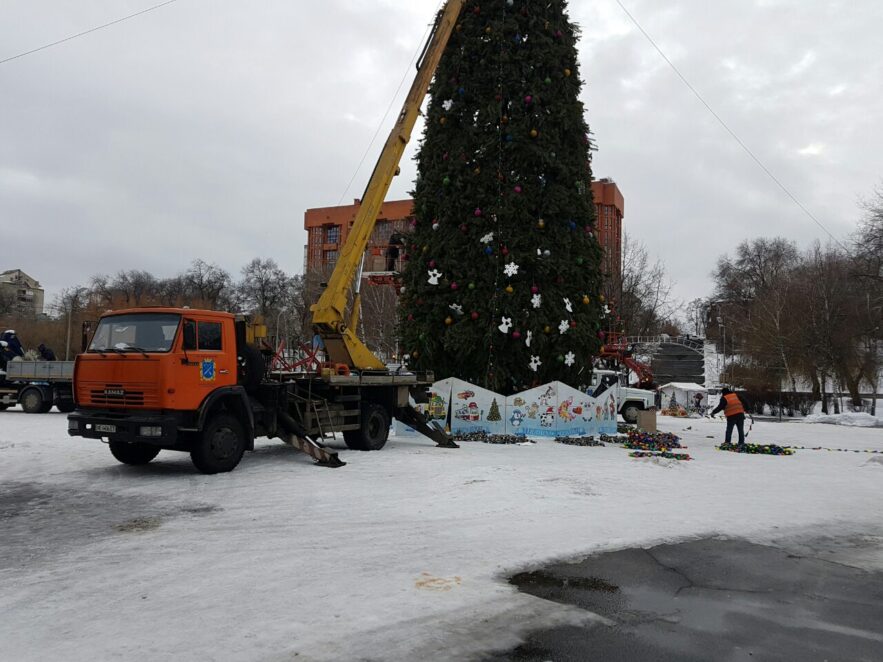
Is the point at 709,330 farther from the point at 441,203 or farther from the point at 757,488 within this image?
the point at 757,488

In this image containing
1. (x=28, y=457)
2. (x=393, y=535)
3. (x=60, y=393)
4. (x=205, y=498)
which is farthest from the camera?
(x=60, y=393)

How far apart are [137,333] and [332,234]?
3217 inches

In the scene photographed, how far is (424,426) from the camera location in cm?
1475

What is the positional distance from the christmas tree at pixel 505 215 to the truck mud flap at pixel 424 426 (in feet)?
10.2

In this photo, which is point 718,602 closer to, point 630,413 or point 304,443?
point 304,443

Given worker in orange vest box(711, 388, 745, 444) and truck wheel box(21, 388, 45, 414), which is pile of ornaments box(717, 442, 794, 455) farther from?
truck wheel box(21, 388, 45, 414)

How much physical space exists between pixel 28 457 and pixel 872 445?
65.5ft

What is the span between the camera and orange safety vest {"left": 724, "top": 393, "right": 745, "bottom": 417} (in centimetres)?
1610

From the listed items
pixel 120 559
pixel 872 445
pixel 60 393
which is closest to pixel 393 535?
pixel 120 559

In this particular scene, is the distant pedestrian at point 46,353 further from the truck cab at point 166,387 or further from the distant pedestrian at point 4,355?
the truck cab at point 166,387

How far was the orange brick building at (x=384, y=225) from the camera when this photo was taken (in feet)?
152

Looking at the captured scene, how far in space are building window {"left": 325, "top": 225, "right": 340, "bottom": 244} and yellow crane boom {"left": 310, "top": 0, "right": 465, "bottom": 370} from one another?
2881 inches

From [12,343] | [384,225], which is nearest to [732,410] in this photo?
[12,343]

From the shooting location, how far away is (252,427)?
10680 millimetres
